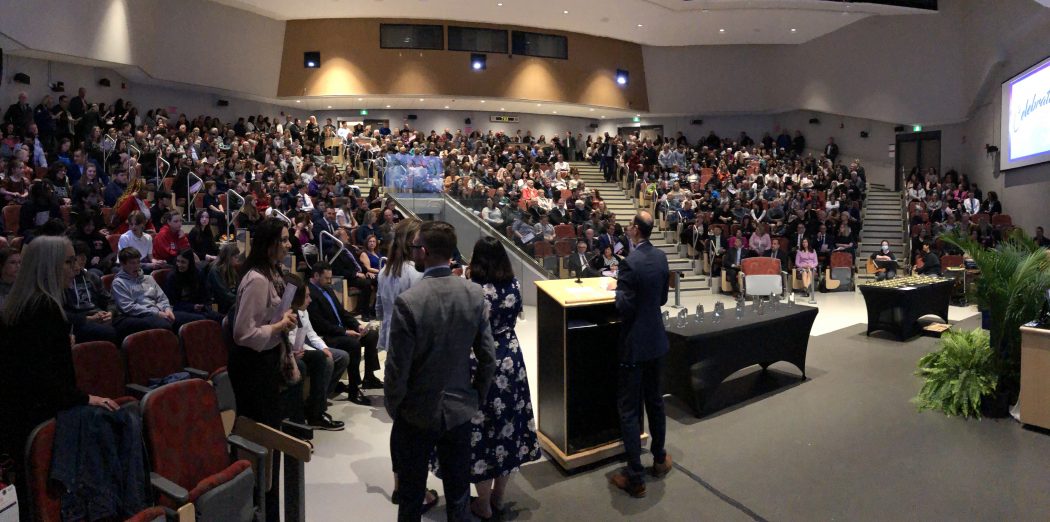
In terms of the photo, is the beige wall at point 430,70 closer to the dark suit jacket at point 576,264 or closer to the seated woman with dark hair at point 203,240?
the dark suit jacket at point 576,264

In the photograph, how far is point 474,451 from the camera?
3.17 metres

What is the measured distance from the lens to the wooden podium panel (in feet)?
14.3

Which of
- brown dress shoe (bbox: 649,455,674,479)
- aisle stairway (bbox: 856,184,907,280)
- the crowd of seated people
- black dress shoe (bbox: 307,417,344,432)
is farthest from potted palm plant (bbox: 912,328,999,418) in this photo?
aisle stairway (bbox: 856,184,907,280)

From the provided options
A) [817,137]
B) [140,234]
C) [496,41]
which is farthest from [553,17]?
[140,234]

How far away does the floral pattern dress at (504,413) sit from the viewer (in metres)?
3.13

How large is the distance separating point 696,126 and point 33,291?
24.0 metres

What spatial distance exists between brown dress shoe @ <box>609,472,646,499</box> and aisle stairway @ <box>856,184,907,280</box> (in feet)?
39.4

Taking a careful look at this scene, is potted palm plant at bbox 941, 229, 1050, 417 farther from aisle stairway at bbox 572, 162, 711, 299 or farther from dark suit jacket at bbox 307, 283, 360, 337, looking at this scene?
dark suit jacket at bbox 307, 283, 360, 337

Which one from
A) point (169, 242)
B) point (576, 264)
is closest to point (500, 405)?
point (169, 242)

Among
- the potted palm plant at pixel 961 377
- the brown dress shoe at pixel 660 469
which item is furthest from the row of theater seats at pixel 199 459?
the potted palm plant at pixel 961 377

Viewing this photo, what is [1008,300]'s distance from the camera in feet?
15.5

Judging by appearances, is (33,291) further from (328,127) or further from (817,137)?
(817,137)

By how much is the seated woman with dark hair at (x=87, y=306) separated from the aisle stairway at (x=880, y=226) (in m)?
13.6

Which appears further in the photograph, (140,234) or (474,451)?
(140,234)
